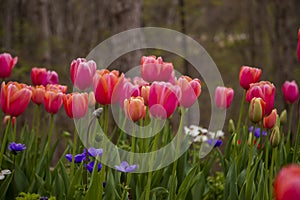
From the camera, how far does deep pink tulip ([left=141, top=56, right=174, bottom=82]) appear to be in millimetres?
1902

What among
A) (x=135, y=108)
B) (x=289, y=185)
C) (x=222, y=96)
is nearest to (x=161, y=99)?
(x=135, y=108)

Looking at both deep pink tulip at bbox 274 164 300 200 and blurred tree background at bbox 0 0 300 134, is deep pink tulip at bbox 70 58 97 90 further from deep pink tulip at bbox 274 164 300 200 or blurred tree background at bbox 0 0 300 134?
blurred tree background at bbox 0 0 300 134

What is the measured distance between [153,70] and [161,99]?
1.24ft

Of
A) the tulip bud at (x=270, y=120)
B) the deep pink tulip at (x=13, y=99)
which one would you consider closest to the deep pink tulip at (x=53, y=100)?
the deep pink tulip at (x=13, y=99)

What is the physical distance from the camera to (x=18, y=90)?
182 cm

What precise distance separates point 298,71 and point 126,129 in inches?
181

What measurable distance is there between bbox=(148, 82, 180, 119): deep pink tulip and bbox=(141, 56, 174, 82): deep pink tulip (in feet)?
1.12

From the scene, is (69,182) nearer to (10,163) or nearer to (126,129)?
(10,163)

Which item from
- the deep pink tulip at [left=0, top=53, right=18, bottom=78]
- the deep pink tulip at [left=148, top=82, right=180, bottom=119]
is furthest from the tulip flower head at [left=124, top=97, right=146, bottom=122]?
the deep pink tulip at [left=0, top=53, right=18, bottom=78]

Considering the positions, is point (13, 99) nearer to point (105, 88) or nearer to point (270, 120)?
point (105, 88)

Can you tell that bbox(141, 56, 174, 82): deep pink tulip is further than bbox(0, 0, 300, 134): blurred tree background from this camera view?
No

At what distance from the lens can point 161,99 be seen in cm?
156

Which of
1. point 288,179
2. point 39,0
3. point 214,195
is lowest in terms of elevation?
point 214,195

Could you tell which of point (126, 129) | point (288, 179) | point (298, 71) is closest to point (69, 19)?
point (298, 71)
